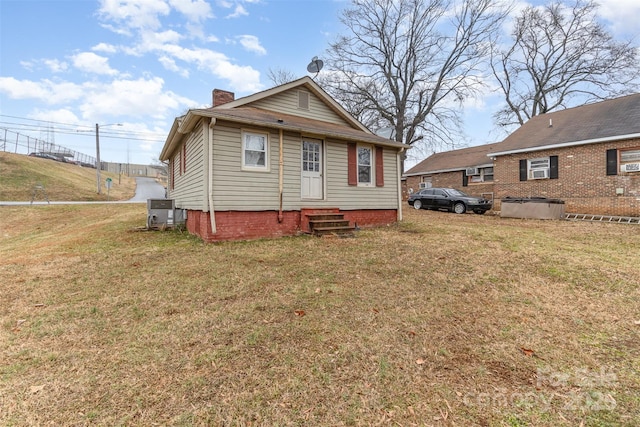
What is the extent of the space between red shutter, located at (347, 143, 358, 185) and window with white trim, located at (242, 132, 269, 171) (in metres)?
2.84

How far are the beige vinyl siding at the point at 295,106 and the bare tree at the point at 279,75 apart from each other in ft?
55.4

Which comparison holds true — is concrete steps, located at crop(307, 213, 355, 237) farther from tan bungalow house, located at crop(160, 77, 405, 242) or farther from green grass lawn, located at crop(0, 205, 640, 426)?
green grass lawn, located at crop(0, 205, 640, 426)

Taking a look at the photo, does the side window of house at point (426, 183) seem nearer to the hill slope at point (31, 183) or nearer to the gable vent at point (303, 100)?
the gable vent at point (303, 100)

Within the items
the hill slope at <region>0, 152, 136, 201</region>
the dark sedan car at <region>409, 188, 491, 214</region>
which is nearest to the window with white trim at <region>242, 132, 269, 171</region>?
the dark sedan car at <region>409, 188, 491, 214</region>

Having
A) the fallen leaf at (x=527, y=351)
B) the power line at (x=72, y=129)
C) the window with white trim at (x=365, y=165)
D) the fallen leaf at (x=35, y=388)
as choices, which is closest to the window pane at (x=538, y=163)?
the window with white trim at (x=365, y=165)

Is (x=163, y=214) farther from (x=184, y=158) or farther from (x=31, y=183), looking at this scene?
(x=31, y=183)

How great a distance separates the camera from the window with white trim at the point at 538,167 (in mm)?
14672

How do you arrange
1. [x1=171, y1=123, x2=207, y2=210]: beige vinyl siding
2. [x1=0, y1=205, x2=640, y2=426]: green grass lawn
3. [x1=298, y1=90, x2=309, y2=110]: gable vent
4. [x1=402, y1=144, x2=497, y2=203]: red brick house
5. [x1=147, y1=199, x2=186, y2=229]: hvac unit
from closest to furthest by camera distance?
[x1=0, y1=205, x2=640, y2=426]: green grass lawn < [x1=171, y1=123, x2=207, y2=210]: beige vinyl siding < [x1=147, y1=199, x2=186, y2=229]: hvac unit < [x1=298, y1=90, x2=309, y2=110]: gable vent < [x1=402, y1=144, x2=497, y2=203]: red brick house

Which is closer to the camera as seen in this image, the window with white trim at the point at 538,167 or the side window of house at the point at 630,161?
the side window of house at the point at 630,161

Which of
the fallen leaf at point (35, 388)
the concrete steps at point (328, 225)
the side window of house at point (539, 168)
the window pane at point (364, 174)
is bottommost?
the fallen leaf at point (35, 388)

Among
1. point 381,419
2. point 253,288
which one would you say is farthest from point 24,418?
point 253,288

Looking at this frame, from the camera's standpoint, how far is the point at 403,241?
733 centimetres

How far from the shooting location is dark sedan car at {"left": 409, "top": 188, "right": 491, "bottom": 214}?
14.9 metres

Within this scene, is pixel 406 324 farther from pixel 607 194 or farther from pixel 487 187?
pixel 487 187
